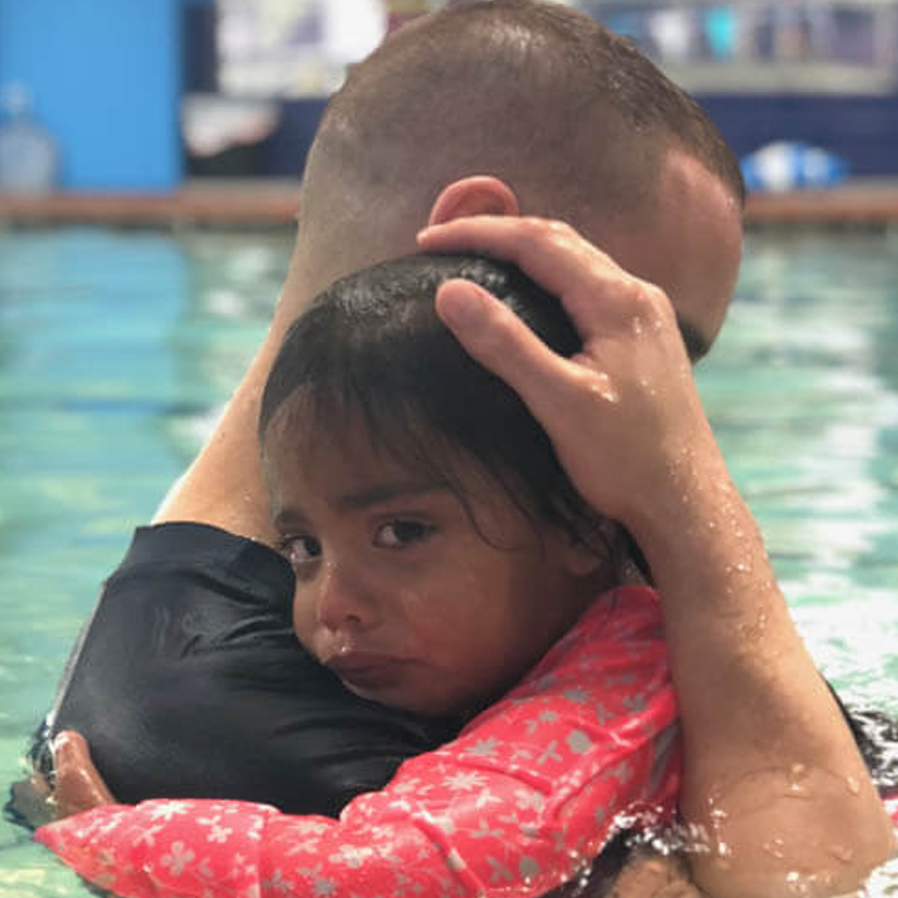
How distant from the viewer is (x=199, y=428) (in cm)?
599

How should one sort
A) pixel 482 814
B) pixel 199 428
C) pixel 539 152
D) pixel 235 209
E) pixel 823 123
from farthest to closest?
pixel 823 123 → pixel 235 209 → pixel 199 428 → pixel 539 152 → pixel 482 814

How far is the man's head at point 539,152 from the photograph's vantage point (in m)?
2.43

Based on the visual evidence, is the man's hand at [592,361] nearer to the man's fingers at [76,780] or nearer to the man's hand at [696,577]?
the man's hand at [696,577]

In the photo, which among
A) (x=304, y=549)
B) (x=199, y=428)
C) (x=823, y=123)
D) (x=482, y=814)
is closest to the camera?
(x=482, y=814)

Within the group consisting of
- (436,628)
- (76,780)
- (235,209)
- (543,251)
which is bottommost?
(235,209)

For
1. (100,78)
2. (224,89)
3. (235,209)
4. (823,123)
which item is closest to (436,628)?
(235,209)

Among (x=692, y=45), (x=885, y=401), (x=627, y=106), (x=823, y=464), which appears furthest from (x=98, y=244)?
(x=627, y=106)

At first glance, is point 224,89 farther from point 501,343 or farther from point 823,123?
point 501,343

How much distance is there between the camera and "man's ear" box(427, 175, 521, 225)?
2209mm

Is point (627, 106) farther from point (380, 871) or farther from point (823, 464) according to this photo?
point (823, 464)

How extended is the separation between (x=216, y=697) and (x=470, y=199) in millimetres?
657

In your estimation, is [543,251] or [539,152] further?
[539,152]

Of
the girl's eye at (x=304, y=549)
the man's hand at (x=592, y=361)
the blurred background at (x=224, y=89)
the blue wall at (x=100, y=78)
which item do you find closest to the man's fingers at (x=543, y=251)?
the man's hand at (x=592, y=361)

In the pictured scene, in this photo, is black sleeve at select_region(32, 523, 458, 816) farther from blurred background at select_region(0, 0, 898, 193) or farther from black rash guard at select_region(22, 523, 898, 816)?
blurred background at select_region(0, 0, 898, 193)
